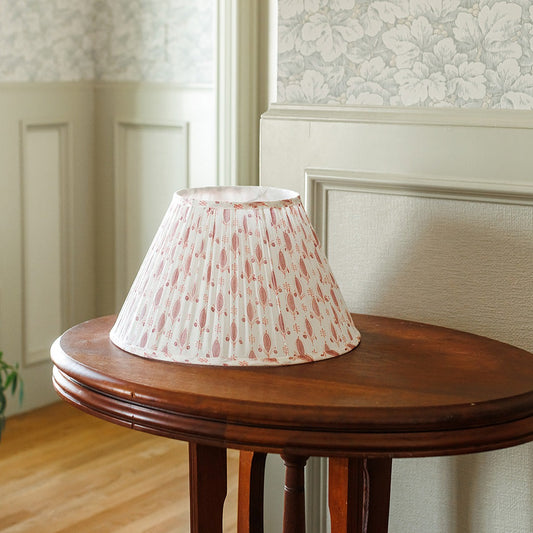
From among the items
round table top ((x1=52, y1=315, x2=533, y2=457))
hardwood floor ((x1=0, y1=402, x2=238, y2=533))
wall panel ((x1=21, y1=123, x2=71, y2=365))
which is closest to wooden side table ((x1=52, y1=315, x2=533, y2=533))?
round table top ((x1=52, y1=315, x2=533, y2=457))

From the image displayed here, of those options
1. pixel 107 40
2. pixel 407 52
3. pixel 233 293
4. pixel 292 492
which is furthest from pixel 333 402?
pixel 107 40

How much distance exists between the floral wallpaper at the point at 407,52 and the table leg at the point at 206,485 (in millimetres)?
637

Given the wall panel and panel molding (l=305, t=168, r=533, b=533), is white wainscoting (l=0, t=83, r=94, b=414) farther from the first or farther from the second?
panel molding (l=305, t=168, r=533, b=533)

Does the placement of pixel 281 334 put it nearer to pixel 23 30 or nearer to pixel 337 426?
pixel 337 426

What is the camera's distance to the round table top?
95cm

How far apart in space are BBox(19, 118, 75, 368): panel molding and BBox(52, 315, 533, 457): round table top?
1941 mm

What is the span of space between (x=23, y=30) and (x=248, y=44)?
0.80 meters

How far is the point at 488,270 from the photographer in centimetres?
138

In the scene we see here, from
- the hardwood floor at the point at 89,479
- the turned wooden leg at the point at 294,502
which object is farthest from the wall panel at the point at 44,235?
the turned wooden leg at the point at 294,502

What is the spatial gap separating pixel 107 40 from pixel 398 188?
6.58 feet

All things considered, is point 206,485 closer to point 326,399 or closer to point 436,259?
point 326,399

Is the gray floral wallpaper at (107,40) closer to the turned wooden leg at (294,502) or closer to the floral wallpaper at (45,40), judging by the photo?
the floral wallpaper at (45,40)

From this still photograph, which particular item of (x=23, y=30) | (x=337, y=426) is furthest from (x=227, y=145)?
(x=337, y=426)

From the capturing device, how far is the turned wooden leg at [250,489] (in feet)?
4.60
